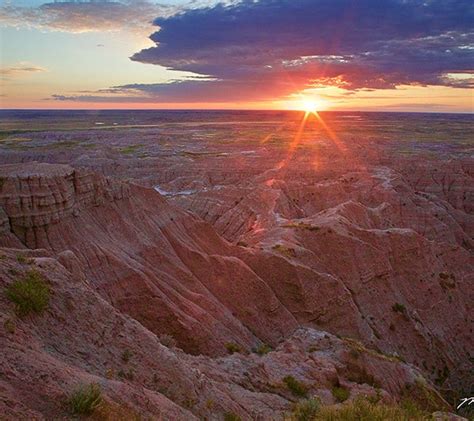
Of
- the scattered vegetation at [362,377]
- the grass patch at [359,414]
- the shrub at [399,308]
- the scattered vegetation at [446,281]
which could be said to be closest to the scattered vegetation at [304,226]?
the shrub at [399,308]

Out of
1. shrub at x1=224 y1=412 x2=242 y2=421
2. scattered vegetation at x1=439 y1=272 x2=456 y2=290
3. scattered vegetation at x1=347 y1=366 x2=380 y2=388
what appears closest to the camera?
shrub at x1=224 y1=412 x2=242 y2=421

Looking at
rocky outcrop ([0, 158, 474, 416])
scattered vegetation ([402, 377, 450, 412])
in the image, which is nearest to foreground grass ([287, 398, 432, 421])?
rocky outcrop ([0, 158, 474, 416])

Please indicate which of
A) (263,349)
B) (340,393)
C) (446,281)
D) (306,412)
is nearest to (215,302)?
(263,349)

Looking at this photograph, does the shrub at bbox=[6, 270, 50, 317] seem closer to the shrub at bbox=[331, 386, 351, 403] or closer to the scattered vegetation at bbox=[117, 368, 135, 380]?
the scattered vegetation at bbox=[117, 368, 135, 380]

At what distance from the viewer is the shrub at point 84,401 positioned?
7383 millimetres

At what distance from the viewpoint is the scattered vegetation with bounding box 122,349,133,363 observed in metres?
11.0

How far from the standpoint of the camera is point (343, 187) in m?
60.2

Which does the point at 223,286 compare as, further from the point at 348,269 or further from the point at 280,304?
the point at 348,269

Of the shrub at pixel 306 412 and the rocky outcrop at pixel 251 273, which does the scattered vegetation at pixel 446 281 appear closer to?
the rocky outcrop at pixel 251 273

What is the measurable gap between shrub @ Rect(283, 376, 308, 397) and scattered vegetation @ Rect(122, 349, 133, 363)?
6108mm

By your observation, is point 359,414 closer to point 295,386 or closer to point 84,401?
point 84,401

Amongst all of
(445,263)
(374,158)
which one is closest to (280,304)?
(445,263)

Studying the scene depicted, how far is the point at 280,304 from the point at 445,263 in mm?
20521

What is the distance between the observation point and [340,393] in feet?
53.7
